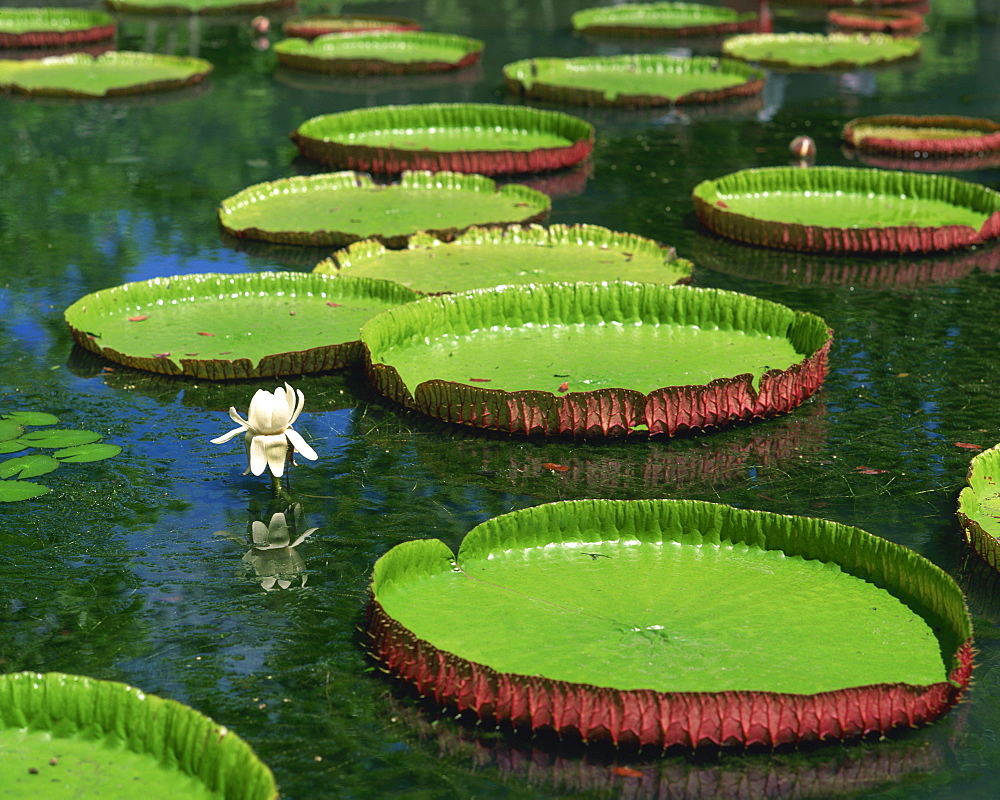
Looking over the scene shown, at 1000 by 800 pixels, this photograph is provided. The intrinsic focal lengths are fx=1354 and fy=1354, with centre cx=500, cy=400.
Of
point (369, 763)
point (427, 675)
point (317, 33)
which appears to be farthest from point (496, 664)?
point (317, 33)

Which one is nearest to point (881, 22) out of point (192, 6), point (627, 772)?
point (192, 6)

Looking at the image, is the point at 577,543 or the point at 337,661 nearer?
the point at 337,661

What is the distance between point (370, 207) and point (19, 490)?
15.0 feet

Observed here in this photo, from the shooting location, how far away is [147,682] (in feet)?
13.8

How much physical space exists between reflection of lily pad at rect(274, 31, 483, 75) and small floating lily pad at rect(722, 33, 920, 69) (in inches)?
128

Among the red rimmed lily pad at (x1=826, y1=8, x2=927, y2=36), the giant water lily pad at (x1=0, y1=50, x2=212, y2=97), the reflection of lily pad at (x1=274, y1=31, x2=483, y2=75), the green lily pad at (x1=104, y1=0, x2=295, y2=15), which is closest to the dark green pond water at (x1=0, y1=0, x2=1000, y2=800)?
the giant water lily pad at (x1=0, y1=50, x2=212, y2=97)

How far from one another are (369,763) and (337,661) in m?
0.58

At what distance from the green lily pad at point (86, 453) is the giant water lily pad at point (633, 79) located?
8659 mm

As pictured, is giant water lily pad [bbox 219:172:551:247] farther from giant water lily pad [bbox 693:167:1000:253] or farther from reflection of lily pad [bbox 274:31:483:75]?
reflection of lily pad [bbox 274:31:483:75]

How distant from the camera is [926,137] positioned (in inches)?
481

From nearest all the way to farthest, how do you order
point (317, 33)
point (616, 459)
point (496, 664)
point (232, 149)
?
1. point (496, 664)
2. point (616, 459)
3. point (232, 149)
4. point (317, 33)

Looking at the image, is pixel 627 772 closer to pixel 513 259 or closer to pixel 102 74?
pixel 513 259

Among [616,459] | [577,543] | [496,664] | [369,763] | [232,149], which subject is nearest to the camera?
[369,763]

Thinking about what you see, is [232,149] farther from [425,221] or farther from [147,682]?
[147,682]
